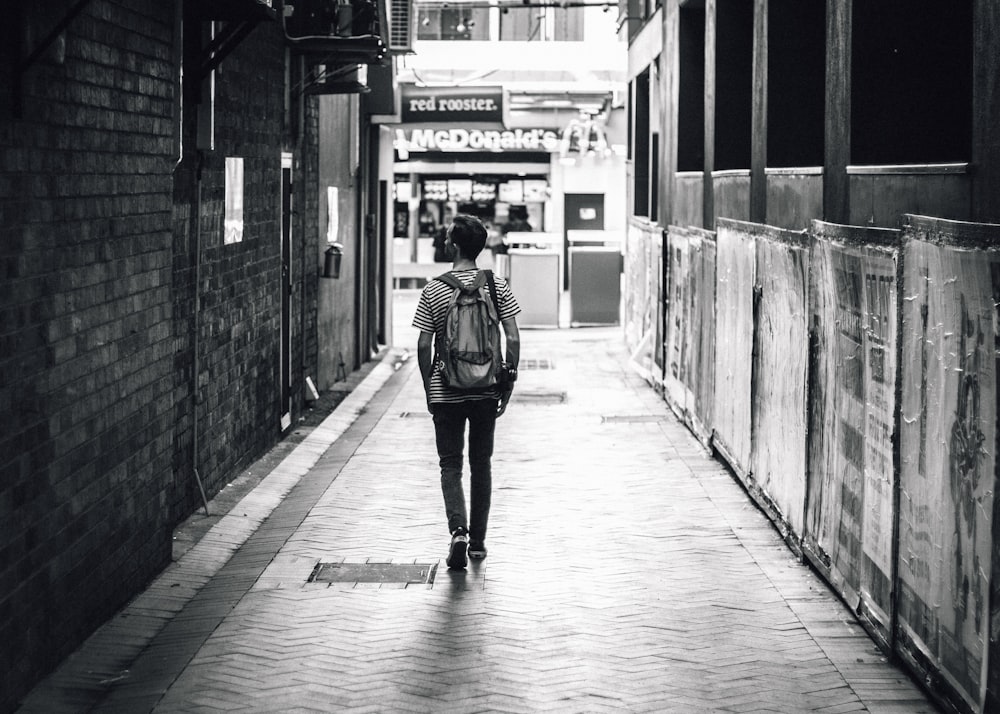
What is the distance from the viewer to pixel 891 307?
255 inches

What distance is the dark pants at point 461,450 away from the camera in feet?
26.5

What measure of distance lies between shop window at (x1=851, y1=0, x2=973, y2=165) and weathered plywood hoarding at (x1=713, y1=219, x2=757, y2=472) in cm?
129

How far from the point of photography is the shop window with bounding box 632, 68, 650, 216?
2456 cm

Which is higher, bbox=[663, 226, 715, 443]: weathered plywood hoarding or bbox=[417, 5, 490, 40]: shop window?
bbox=[417, 5, 490, 40]: shop window

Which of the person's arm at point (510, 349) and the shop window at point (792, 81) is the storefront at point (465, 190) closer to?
the shop window at point (792, 81)

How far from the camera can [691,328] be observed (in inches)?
568

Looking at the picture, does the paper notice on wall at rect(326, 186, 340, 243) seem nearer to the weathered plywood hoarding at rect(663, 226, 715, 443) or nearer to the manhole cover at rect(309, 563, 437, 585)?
Result: the weathered plywood hoarding at rect(663, 226, 715, 443)

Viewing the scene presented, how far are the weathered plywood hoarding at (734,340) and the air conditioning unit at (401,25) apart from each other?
7118 millimetres

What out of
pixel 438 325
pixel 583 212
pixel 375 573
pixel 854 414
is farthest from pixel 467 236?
pixel 583 212

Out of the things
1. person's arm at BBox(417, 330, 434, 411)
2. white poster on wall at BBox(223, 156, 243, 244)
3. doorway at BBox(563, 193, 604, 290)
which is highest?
doorway at BBox(563, 193, 604, 290)

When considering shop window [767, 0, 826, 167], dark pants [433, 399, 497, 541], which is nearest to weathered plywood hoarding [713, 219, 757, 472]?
shop window [767, 0, 826, 167]

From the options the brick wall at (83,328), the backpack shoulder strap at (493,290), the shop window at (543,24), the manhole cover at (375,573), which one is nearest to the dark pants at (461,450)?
the manhole cover at (375,573)

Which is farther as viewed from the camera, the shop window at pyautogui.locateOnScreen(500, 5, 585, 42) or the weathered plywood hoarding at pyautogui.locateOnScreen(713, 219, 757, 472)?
the shop window at pyautogui.locateOnScreen(500, 5, 585, 42)

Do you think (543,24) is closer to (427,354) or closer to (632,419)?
(632,419)
